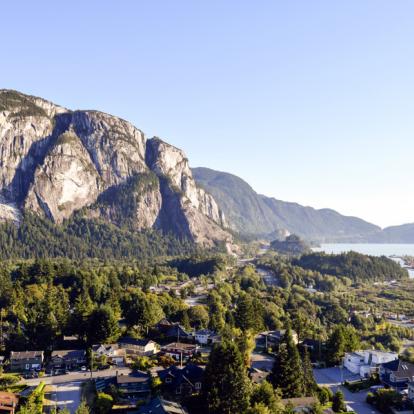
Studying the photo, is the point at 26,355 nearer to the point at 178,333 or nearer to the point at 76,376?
the point at 76,376

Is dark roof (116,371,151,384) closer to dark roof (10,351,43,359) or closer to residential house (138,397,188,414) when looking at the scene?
residential house (138,397,188,414)

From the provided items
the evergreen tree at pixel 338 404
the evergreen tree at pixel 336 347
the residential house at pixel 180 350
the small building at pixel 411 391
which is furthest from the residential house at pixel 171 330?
the small building at pixel 411 391

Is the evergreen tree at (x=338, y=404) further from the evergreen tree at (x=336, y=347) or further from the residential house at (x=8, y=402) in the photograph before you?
the residential house at (x=8, y=402)

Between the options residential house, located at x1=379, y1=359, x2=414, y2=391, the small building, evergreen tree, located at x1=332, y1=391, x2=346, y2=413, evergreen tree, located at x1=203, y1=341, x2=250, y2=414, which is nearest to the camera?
evergreen tree, located at x1=203, y1=341, x2=250, y2=414

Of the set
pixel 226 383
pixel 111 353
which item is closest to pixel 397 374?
pixel 226 383

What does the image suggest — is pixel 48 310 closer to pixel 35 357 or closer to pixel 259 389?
pixel 35 357

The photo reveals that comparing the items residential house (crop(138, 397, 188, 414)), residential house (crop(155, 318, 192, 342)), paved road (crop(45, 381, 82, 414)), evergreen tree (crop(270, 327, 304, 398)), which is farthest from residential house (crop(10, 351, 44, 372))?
evergreen tree (crop(270, 327, 304, 398))

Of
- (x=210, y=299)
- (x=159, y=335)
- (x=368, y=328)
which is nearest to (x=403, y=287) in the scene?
(x=368, y=328)
